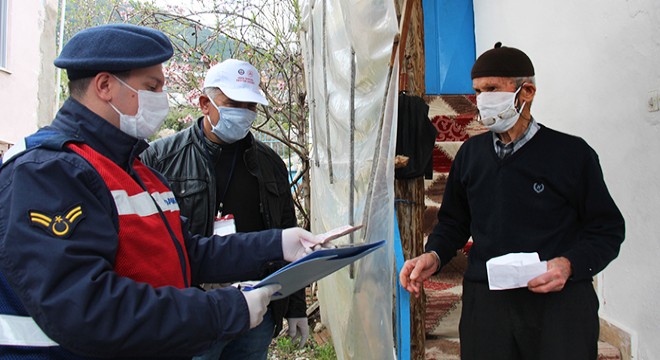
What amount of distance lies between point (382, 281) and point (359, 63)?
1.14 meters

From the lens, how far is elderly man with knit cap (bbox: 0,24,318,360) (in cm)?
99

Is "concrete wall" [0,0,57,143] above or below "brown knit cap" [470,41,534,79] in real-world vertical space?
above

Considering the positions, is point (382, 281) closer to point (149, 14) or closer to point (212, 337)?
point (212, 337)

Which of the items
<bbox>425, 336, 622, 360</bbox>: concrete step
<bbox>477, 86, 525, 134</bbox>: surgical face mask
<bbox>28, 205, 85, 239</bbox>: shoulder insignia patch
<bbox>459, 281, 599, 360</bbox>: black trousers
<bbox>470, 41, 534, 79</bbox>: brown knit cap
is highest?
<bbox>470, 41, 534, 79</bbox>: brown knit cap

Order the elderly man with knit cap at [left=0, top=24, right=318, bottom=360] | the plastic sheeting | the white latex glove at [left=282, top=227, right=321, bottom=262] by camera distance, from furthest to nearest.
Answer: the plastic sheeting
the white latex glove at [left=282, top=227, right=321, bottom=262]
the elderly man with knit cap at [left=0, top=24, right=318, bottom=360]

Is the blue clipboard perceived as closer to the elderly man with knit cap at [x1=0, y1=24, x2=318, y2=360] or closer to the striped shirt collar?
the elderly man with knit cap at [x1=0, y1=24, x2=318, y2=360]

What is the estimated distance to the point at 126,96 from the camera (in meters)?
1.30

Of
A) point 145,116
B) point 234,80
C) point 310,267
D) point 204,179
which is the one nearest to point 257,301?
point 310,267

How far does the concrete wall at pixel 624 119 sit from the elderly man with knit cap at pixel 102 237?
2.02 m

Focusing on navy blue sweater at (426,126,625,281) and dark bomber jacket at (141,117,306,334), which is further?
dark bomber jacket at (141,117,306,334)

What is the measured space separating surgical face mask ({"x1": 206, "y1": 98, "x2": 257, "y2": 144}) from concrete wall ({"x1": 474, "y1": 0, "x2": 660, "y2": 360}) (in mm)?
1942

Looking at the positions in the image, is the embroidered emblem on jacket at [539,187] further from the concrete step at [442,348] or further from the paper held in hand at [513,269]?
the concrete step at [442,348]

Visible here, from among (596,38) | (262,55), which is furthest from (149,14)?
(596,38)

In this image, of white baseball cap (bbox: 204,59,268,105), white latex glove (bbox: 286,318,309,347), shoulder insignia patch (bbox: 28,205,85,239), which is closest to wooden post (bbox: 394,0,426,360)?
white latex glove (bbox: 286,318,309,347)
